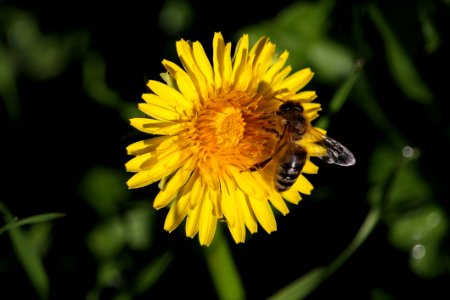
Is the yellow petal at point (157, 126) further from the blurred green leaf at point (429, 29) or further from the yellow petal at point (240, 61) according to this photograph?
the blurred green leaf at point (429, 29)

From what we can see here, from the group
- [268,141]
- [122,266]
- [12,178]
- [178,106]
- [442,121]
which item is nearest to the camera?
[178,106]

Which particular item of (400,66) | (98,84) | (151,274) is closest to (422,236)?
(400,66)

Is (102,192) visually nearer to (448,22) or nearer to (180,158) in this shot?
(180,158)

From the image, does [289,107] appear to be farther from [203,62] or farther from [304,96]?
[203,62]

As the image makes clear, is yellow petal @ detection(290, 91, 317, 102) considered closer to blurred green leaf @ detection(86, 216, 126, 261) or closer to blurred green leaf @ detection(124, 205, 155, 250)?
blurred green leaf @ detection(124, 205, 155, 250)

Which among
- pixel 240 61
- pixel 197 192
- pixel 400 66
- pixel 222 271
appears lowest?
pixel 222 271

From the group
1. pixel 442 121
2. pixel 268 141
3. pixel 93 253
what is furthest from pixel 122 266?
pixel 442 121
